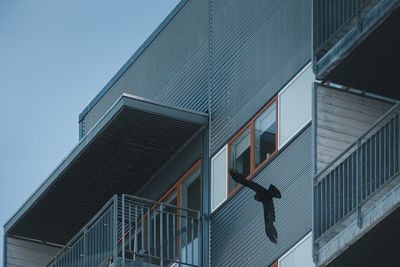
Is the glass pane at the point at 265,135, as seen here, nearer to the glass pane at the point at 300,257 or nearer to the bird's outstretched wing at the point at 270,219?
the bird's outstretched wing at the point at 270,219

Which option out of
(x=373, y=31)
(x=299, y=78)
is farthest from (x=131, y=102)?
(x=373, y=31)

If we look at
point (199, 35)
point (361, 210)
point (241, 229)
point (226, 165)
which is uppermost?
point (199, 35)

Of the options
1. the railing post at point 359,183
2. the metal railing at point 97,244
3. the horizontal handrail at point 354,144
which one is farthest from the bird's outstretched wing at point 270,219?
the metal railing at point 97,244

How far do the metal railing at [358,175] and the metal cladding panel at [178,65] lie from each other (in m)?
7.62

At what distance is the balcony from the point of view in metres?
18.8

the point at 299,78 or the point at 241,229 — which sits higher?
the point at 299,78

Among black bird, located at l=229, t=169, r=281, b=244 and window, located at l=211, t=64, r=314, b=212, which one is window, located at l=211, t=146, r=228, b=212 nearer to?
window, located at l=211, t=64, r=314, b=212

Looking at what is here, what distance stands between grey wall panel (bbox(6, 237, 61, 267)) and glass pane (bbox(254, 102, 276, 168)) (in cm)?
906

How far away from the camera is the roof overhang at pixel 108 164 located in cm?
2692

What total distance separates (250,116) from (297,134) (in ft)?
6.73

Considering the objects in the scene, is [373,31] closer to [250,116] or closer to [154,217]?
[250,116]

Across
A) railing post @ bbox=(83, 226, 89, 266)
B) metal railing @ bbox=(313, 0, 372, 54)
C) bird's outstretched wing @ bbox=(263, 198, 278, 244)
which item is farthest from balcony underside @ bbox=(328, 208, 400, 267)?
railing post @ bbox=(83, 226, 89, 266)

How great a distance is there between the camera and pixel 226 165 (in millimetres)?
26453

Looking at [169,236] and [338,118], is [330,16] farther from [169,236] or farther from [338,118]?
[169,236]
